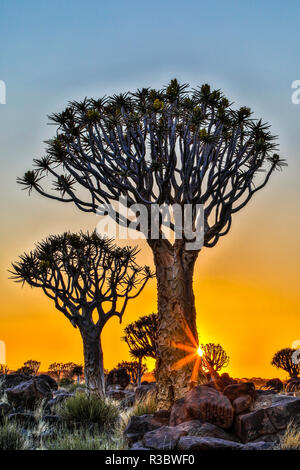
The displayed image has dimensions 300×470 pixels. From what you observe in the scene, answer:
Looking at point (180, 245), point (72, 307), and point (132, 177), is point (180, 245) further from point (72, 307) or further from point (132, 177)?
point (72, 307)

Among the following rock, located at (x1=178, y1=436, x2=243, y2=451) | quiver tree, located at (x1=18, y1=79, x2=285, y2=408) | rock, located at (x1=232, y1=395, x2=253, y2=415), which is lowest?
rock, located at (x1=178, y1=436, x2=243, y2=451)

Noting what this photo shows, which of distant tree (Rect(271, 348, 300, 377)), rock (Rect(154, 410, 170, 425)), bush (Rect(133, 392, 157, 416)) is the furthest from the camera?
distant tree (Rect(271, 348, 300, 377))

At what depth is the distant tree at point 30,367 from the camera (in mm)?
36219

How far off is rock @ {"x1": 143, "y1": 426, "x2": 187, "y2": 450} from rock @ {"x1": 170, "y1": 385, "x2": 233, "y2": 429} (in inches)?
26.9

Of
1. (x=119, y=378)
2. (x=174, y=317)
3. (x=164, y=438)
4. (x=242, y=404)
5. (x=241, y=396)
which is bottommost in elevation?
(x=164, y=438)

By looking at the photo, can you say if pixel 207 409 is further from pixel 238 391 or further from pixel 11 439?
pixel 11 439

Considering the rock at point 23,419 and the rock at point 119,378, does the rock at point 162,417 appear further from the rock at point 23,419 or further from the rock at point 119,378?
the rock at point 119,378

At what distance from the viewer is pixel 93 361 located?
16.0 m

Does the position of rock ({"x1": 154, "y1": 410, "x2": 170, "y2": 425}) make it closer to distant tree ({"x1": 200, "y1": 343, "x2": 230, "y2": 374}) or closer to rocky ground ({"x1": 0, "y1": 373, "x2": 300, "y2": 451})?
rocky ground ({"x1": 0, "y1": 373, "x2": 300, "y2": 451})

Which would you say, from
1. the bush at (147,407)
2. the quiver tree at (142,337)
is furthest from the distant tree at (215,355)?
the bush at (147,407)

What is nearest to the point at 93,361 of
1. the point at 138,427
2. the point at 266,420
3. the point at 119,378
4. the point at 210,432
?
the point at 138,427

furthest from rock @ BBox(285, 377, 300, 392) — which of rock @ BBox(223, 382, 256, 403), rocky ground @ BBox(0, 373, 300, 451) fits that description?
rock @ BBox(223, 382, 256, 403)

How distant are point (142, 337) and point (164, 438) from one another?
64.7 ft

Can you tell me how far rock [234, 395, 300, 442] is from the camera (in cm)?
761
